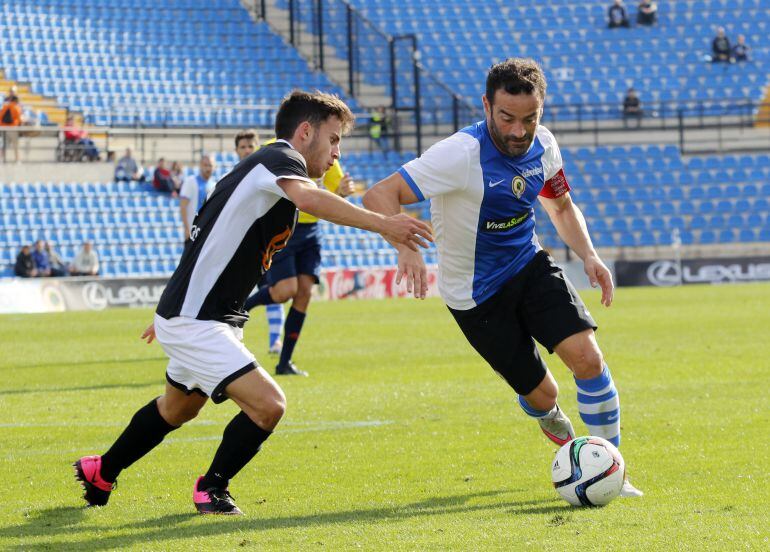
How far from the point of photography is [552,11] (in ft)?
128

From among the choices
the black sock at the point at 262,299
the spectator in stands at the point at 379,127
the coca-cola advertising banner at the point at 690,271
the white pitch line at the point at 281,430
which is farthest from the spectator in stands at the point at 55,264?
the white pitch line at the point at 281,430

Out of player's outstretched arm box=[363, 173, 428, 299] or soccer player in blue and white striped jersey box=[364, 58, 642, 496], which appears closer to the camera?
player's outstretched arm box=[363, 173, 428, 299]

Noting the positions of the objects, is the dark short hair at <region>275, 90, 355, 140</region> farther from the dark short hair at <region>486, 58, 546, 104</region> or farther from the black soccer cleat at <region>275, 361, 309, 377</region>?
the black soccer cleat at <region>275, 361, 309, 377</region>

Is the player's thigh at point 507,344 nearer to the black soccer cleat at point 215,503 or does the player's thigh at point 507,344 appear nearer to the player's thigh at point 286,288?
the black soccer cleat at point 215,503

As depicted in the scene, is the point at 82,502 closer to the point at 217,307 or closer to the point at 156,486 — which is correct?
the point at 156,486

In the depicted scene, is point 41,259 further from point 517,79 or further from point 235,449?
point 517,79

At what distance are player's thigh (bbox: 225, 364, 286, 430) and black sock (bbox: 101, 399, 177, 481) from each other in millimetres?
598

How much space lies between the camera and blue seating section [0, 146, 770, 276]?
2761 cm

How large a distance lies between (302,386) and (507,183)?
18.2 ft

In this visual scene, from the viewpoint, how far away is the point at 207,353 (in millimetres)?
5539

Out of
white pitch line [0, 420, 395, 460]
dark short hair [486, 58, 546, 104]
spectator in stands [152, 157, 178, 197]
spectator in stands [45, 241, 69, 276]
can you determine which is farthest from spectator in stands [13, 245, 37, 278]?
dark short hair [486, 58, 546, 104]

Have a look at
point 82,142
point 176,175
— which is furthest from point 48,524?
point 82,142

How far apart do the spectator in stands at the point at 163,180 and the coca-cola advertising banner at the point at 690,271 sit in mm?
11200

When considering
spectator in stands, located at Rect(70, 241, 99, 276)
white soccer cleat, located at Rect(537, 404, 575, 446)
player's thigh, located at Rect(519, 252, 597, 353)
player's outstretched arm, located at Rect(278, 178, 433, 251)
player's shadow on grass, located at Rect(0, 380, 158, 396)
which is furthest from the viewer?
spectator in stands, located at Rect(70, 241, 99, 276)
